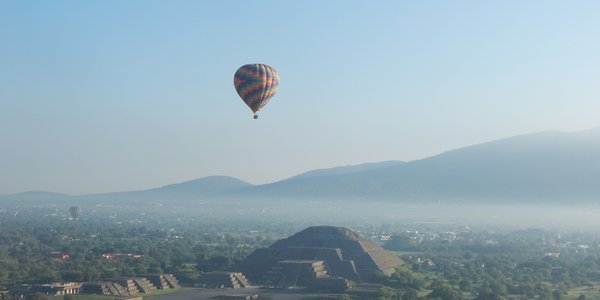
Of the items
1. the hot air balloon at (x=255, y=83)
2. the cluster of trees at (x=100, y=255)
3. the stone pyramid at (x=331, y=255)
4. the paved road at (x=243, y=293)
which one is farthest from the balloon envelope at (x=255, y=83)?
the cluster of trees at (x=100, y=255)

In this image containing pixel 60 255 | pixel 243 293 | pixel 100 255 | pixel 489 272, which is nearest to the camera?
pixel 243 293

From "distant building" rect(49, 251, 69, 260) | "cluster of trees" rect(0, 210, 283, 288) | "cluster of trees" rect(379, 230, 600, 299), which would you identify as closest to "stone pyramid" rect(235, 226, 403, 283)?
"cluster of trees" rect(379, 230, 600, 299)

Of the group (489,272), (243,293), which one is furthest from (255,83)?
(489,272)

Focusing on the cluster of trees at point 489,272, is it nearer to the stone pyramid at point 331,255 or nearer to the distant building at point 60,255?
the stone pyramid at point 331,255

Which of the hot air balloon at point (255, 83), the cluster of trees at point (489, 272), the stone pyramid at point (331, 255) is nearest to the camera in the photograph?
the hot air balloon at point (255, 83)

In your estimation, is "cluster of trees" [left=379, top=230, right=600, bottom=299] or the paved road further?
"cluster of trees" [left=379, top=230, right=600, bottom=299]

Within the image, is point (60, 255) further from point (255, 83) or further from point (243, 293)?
point (255, 83)

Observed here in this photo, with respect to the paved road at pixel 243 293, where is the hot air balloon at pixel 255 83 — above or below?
above

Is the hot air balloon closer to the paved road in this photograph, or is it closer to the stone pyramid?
the paved road

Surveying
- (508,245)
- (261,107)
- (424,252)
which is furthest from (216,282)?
(508,245)
